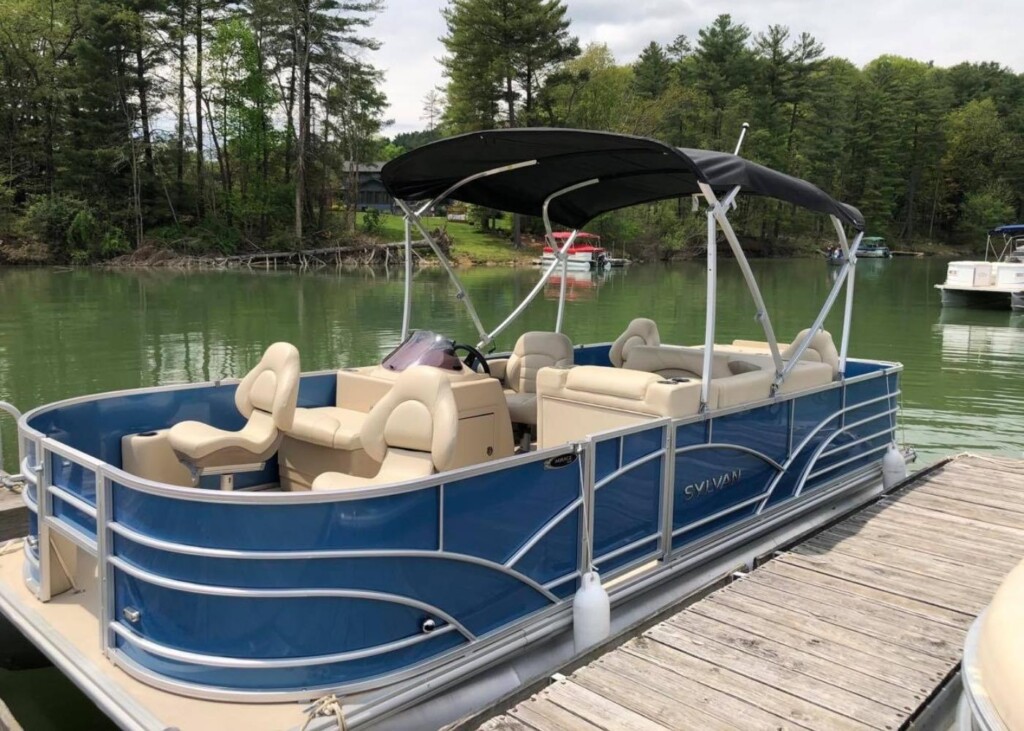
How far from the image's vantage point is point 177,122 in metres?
44.6

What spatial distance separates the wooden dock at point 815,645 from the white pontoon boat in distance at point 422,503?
247mm

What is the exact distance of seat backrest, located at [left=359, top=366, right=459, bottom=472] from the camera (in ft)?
11.7

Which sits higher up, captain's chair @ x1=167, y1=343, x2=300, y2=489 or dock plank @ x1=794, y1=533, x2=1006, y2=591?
captain's chair @ x1=167, y1=343, x2=300, y2=489

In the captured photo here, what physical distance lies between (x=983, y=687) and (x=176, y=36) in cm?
4834

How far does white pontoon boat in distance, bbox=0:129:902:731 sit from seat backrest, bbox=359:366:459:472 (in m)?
0.01

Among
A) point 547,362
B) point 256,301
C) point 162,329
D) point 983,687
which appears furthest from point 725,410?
point 256,301

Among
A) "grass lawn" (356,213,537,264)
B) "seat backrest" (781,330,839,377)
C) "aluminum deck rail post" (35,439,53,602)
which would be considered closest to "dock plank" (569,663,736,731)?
"aluminum deck rail post" (35,439,53,602)

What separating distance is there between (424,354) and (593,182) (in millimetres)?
1939

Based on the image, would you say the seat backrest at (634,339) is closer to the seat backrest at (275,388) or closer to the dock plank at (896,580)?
the dock plank at (896,580)

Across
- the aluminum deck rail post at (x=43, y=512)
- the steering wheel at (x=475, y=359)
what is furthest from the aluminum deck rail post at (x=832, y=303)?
the aluminum deck rail post at (x=43, y=512)

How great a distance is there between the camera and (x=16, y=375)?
12.5 metres

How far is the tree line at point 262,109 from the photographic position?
4019 cm

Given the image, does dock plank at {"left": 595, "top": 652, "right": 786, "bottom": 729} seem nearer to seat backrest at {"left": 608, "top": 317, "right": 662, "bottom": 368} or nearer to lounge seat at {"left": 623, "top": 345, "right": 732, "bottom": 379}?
lounge seat at {"left": 623, "top": 345, "right": 732, "bottom": 379}

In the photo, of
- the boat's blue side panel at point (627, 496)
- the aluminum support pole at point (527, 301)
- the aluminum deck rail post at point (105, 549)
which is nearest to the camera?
the aluminum deck rail post at point (105, 549)
